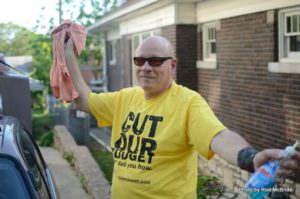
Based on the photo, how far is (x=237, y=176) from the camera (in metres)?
7.43

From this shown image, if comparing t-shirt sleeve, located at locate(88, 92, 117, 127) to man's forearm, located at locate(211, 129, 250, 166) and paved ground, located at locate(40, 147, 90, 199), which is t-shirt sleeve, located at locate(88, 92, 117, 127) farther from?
paved ground, located at locate(40, 147, 90, 199)

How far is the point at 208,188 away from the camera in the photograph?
696 centimetres

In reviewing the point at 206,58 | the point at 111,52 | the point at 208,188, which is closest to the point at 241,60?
the point at 206,58

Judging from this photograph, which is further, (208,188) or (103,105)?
(208,188)

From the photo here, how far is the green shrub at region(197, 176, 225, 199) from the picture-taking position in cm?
630

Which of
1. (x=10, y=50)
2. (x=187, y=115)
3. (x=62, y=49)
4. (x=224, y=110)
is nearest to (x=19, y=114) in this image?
(x=62, y=49)

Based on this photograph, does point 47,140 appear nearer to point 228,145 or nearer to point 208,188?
point 208,188

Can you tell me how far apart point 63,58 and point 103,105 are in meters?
0.43

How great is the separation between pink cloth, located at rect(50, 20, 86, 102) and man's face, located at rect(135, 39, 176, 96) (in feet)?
1.87

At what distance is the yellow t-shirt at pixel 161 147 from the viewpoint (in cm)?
263

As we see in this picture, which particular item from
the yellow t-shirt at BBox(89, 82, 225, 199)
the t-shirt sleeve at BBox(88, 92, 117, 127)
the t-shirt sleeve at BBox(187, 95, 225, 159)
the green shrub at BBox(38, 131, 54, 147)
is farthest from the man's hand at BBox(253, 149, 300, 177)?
the green shrub at BBox(38, 131, 54, 147)

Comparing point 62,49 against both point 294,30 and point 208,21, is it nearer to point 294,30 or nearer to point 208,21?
point 294,30

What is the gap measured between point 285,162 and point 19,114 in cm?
418

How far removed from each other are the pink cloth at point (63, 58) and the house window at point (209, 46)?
19.3 ft
